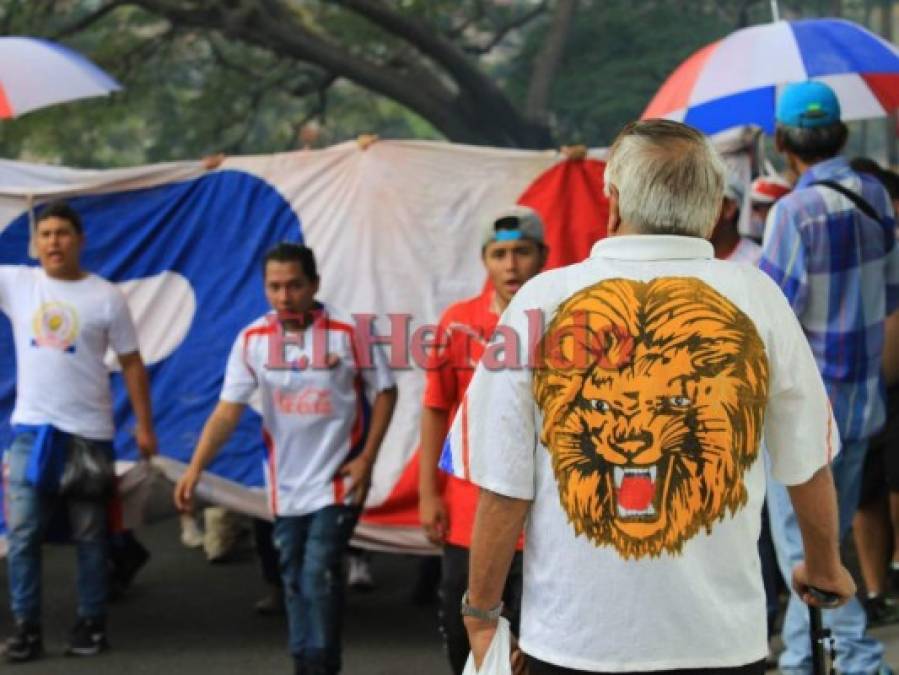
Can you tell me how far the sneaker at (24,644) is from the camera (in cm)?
690

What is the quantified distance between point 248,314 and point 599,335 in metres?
4.98

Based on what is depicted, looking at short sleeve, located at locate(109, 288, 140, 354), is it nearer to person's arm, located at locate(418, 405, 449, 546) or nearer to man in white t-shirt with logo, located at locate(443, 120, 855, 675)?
person's arm, located at locate(418, 405, 449, 546)

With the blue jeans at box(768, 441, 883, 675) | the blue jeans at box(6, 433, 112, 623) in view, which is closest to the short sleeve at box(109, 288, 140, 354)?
the blue jeans at box(6, 433, 112, 623)

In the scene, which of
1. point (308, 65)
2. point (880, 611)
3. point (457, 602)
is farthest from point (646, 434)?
point (308, 65)

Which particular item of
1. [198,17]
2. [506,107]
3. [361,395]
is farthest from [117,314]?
[506,107]

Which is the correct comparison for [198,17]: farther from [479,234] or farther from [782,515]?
[782,515]

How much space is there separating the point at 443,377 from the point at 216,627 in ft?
8.53

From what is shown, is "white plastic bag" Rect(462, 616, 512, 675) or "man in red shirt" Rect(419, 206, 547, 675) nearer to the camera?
"white plastic bag" Rect(462, 616, 512, 675)

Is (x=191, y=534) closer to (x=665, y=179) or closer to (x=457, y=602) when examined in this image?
(x=457, y=602)

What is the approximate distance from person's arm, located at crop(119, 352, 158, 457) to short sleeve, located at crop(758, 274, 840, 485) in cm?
458

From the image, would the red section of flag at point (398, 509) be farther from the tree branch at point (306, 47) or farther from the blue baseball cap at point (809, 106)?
the tree branch at point (306, 47)

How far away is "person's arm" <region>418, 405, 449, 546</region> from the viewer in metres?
5.53

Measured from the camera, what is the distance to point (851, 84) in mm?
7488

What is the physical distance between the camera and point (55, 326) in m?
7.10
